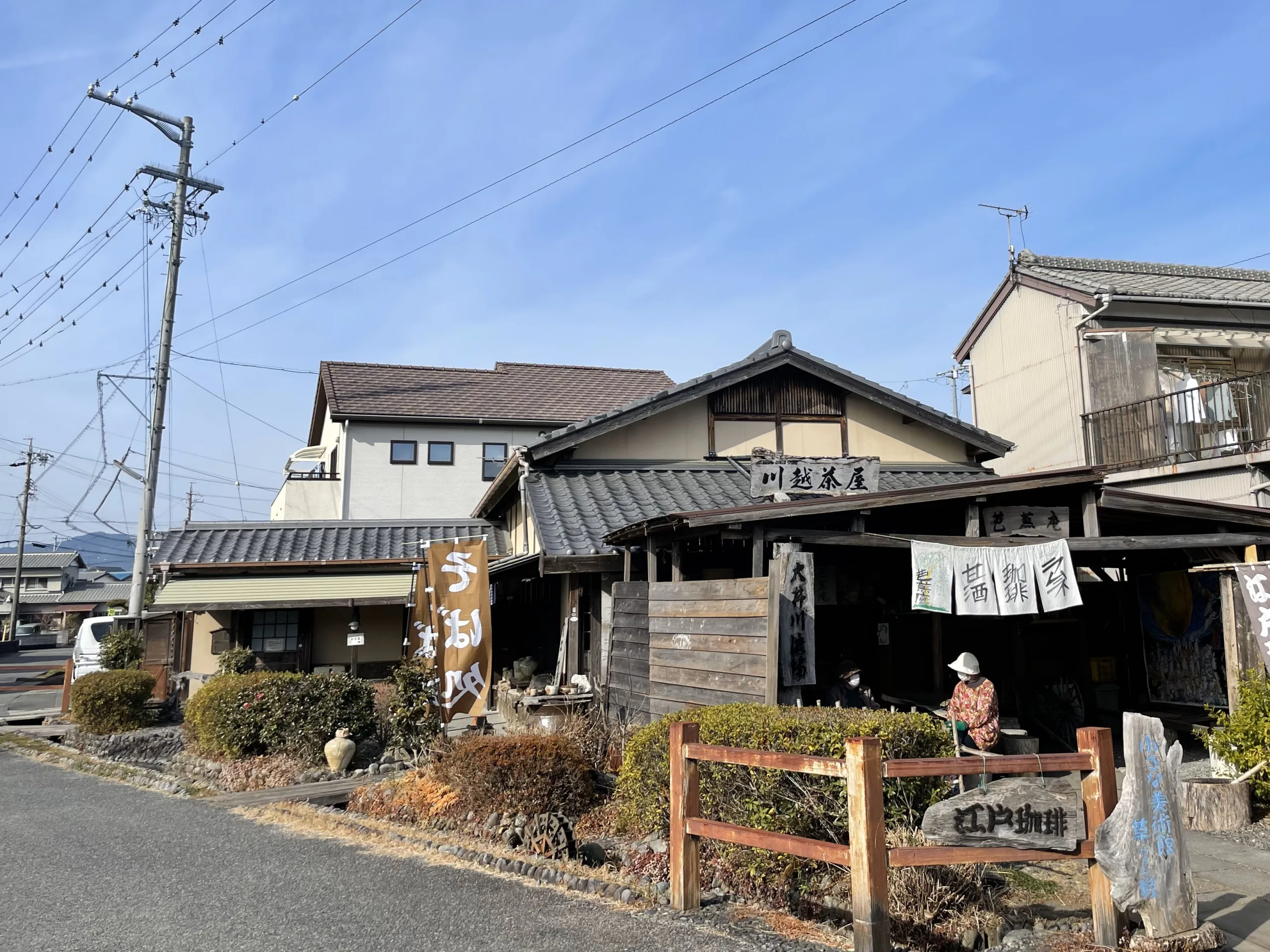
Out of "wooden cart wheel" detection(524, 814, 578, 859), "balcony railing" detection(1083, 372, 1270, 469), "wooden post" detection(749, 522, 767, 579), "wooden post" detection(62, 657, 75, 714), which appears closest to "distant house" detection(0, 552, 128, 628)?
"wooden post" detection(62, 657, 75, 714)

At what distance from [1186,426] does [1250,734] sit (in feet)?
32.3

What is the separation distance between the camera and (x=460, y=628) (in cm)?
1160

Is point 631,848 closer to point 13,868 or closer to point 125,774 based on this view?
point 13,868

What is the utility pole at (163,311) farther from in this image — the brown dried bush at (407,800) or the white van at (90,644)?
the brown dried bush at (407,800)

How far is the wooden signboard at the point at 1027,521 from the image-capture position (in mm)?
10484

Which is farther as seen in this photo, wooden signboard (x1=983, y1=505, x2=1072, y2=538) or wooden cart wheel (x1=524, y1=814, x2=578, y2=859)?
wooden signboard (x1=983, y1=505, x2=1072, y2=538)

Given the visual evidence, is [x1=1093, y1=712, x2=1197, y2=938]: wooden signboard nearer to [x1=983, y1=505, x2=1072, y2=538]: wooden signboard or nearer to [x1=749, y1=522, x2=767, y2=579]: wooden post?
[x1=749, y1=522, x2=767, y2=579]: wooden post

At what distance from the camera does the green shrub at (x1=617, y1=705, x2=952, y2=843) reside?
247 inches

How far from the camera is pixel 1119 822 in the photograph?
5215 millimetres

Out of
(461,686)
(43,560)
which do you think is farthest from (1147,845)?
(43,560)

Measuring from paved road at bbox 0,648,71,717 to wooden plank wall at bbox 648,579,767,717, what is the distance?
17.8 meters

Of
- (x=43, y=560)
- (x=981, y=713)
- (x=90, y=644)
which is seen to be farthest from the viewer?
(x=43, y=560)

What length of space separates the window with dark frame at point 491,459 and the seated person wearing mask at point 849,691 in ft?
64.5

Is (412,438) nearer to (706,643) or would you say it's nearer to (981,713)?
(706,643)
